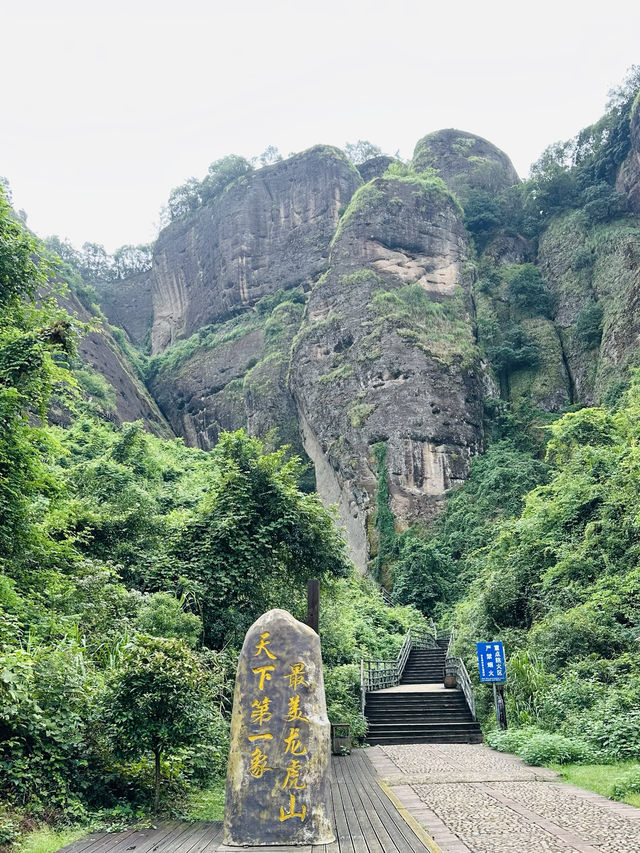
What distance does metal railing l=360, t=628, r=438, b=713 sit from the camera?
40.7 ft

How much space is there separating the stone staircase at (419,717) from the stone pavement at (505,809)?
2604mm

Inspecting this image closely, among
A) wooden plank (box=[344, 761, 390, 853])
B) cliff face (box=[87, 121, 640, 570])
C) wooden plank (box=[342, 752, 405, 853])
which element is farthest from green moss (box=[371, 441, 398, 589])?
wooden plank (box=[344, 761, 390, 853])

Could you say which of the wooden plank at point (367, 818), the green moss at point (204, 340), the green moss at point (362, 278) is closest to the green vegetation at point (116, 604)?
the wooden plank at point (367, 818)

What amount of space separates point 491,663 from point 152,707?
257 inches

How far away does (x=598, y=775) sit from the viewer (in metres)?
6.39

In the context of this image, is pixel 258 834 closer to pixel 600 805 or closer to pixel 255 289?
pixel 600 805

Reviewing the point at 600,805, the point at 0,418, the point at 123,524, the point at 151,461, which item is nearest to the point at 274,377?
the point at 151,461

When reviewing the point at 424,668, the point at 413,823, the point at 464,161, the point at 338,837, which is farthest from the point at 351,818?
the point at 464,161

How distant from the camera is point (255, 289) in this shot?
135 ft

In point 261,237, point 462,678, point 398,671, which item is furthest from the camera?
point 261,237

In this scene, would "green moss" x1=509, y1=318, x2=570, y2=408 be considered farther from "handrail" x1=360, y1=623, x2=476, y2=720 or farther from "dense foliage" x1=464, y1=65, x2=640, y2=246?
"handrail" x1=360, y1=623, x2=476, y2=720

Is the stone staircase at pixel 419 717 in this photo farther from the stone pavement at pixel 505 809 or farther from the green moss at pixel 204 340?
the green moss at pixel 204 340

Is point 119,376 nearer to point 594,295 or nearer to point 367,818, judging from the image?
point 594,295

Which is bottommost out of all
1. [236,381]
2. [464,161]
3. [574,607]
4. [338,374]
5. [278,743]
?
[574,607]
